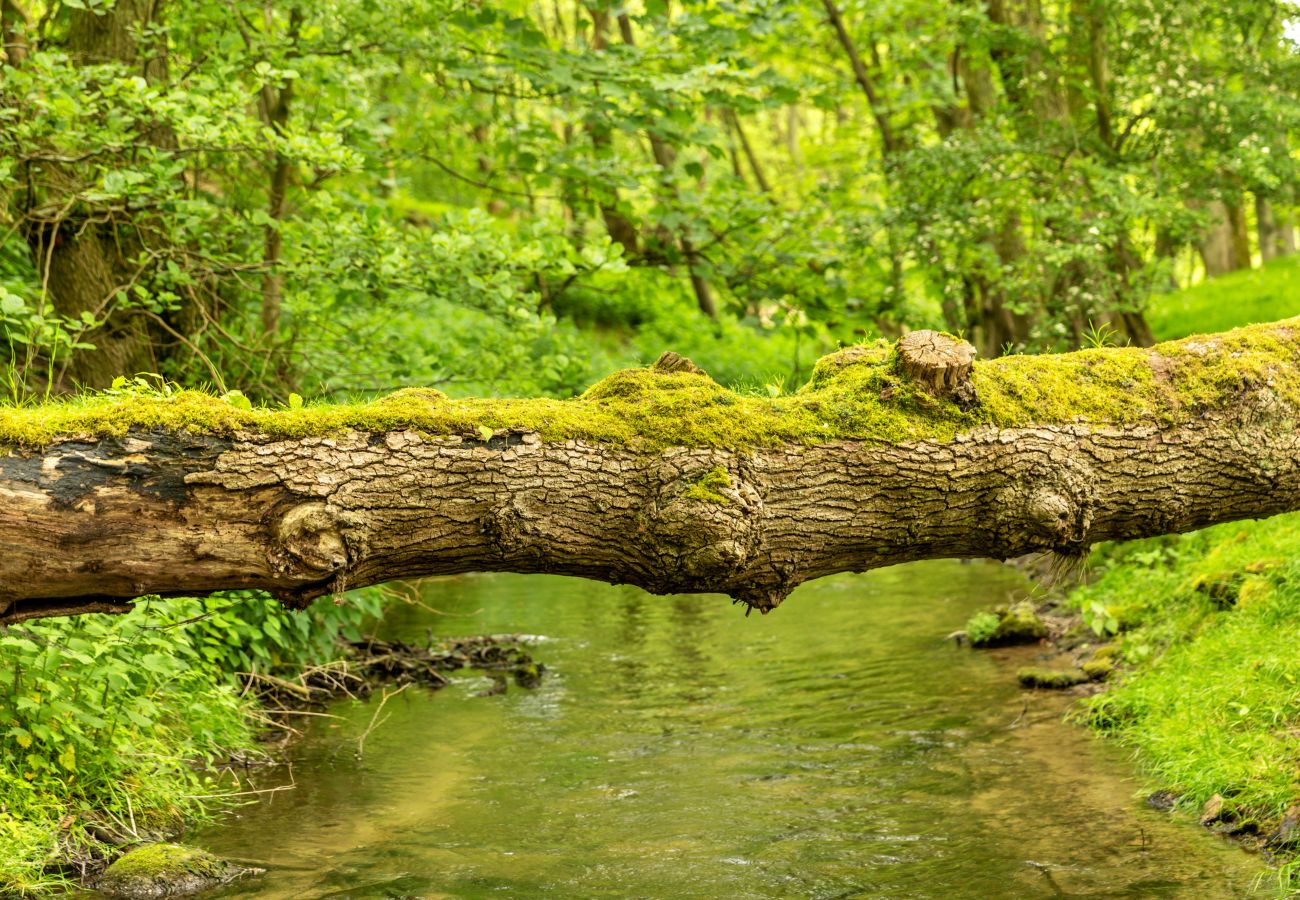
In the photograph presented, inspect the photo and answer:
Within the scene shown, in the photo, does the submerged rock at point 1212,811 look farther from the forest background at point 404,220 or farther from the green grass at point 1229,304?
the green grass at point 1229,304

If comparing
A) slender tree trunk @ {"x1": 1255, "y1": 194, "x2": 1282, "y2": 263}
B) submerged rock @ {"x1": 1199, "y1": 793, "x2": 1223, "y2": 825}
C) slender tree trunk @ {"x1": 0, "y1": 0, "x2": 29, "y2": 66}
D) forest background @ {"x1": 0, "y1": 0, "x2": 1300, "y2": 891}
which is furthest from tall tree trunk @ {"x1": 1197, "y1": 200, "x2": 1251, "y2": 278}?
slender tree trunk @ {"x1": 0, "y1": 0, "x2": 29, "y2": 66}

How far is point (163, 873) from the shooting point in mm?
5789

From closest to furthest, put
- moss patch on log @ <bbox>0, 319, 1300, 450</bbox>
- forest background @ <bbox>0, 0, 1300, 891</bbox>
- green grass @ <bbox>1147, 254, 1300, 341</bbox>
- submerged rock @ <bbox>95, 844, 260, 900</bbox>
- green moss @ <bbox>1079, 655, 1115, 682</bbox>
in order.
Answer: moss patch on log @ <bbox>0, 319, 1300, 450</bbox> → submerged rock @ <bbox>95, 844, 260, 900</bbox> → forest background @ <bbox>0, 0, 1300, 891</bbox> → green moss @ <bbox>1079, 655, 1115, 682</bbox> → green grass @ <bbox>1147, 254, 1300, 341</bbox>

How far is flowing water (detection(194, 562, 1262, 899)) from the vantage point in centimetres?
609

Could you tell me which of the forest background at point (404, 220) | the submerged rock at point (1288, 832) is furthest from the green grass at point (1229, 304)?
the submerged rock at point (1288, 832)

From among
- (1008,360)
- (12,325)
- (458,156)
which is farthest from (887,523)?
(458,156)

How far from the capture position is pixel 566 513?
400 centimetres

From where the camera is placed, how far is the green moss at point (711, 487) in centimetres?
396

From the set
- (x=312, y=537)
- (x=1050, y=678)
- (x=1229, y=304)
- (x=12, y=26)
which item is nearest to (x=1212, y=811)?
(x=1050, y=678)

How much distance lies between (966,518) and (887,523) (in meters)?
0.30

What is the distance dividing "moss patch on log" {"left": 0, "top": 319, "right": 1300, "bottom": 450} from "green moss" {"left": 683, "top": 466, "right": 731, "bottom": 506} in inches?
4.6

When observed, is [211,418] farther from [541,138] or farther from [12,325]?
[541,138]

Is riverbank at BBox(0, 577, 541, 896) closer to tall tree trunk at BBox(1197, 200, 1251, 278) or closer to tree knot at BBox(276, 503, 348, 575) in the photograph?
tree knot at BBox(276, 503, 348, 575)

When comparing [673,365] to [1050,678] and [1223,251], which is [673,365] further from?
[1223,251]
